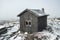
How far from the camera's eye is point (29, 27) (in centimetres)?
1761

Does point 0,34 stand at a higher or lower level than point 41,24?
lower

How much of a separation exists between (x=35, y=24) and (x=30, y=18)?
1.11m

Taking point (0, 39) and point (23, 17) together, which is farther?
point (23, 17)

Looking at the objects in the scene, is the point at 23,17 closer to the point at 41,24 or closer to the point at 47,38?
the point at 41,24

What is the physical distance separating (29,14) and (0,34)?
5159mm

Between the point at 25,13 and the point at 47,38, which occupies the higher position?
the point at 25,13

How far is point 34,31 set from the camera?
1736 cm

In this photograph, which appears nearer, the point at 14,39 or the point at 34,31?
the point at 14,39

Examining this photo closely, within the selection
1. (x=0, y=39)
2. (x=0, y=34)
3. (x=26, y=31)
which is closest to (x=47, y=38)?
(x=26, y=31)

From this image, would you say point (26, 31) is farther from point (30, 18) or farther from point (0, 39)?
point (0, 39)

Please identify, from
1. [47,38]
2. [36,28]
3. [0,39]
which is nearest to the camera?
[47,38]

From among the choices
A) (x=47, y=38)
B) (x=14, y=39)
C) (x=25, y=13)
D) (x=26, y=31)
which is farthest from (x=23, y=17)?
(x=47, y=38)

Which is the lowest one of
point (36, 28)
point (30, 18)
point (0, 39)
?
point (0, 39)

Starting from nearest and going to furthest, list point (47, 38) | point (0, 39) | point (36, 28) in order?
point (47, 38), point (0, 39), point (36, 28)
